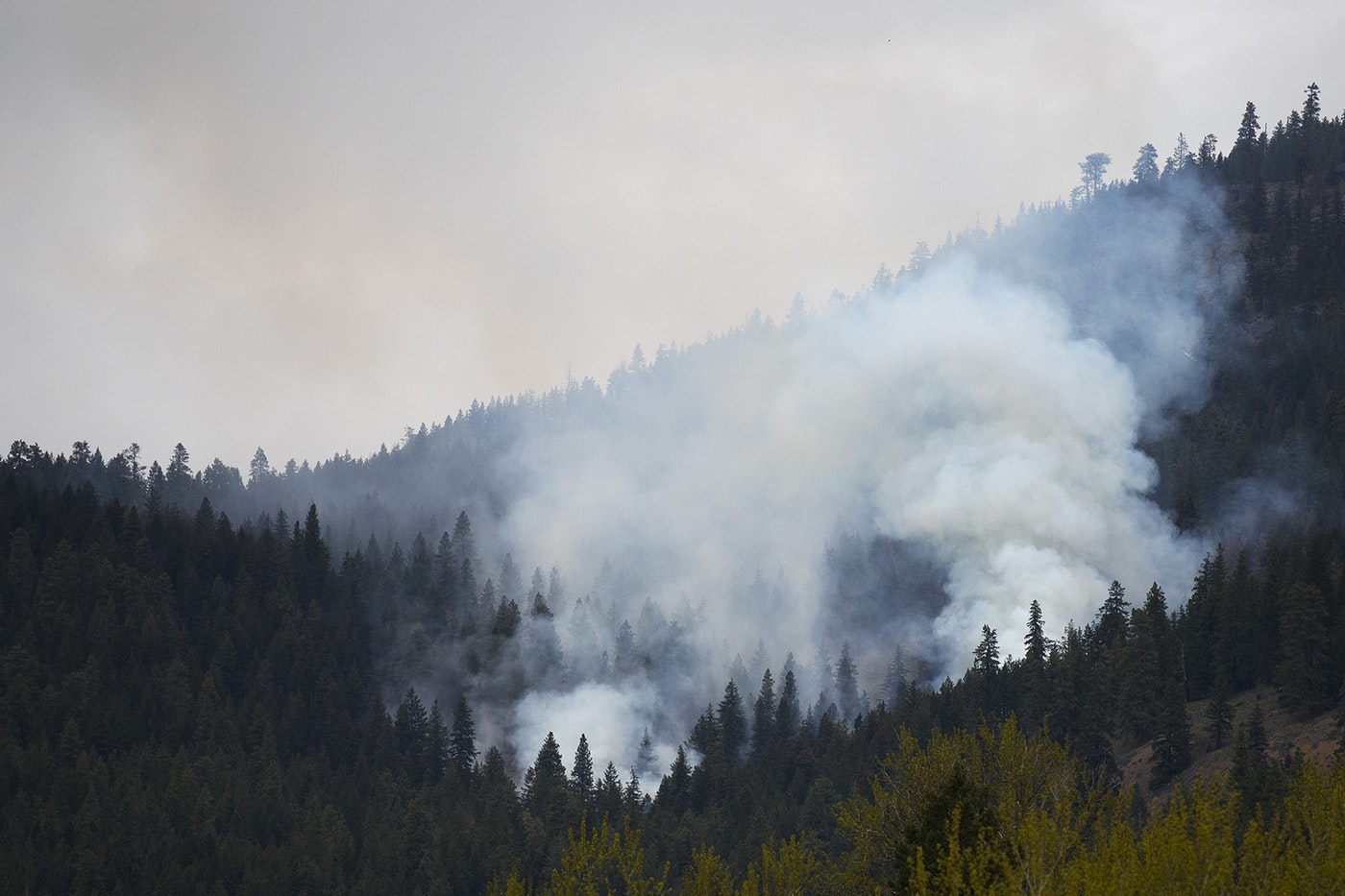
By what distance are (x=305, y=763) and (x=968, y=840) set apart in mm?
128580

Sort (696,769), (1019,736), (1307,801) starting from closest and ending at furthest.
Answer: (1307,801) < (1019,736) < (696,769)

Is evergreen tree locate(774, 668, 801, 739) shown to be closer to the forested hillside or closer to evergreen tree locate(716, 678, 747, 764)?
the forested hillside

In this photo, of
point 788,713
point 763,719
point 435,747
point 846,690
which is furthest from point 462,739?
point 846,690

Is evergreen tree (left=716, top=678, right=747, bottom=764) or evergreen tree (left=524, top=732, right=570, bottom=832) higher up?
evergreen tree (left=716, top=678, right=747, bottom=764)

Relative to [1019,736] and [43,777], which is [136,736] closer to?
[43,777]

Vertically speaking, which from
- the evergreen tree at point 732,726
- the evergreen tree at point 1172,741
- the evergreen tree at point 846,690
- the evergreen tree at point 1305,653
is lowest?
the evergreen tree at point 1172,741

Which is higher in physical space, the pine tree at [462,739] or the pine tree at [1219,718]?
the pine tree at [462,739]

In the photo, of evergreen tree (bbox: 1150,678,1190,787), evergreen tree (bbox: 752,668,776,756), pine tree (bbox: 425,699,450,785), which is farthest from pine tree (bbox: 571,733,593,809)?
evergreen tree (bbox: 1150,678,1190,787)

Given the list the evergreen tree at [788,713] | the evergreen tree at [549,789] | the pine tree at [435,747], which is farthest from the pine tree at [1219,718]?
the pine tree at [435,747]

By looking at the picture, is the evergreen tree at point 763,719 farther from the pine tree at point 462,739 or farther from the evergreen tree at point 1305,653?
the evergreen tree at point 1305,653

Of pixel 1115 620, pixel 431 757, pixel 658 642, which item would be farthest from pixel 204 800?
pixel 1115 620

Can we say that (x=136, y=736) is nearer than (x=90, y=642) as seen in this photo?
Yes

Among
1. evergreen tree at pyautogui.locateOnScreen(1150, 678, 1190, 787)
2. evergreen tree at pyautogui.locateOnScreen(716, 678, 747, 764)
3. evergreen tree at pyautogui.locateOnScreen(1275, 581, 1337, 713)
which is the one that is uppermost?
evergreen tree at pyautogui.locateOnScreen(716, 678, 747, 764)

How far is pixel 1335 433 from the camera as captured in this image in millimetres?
165500
